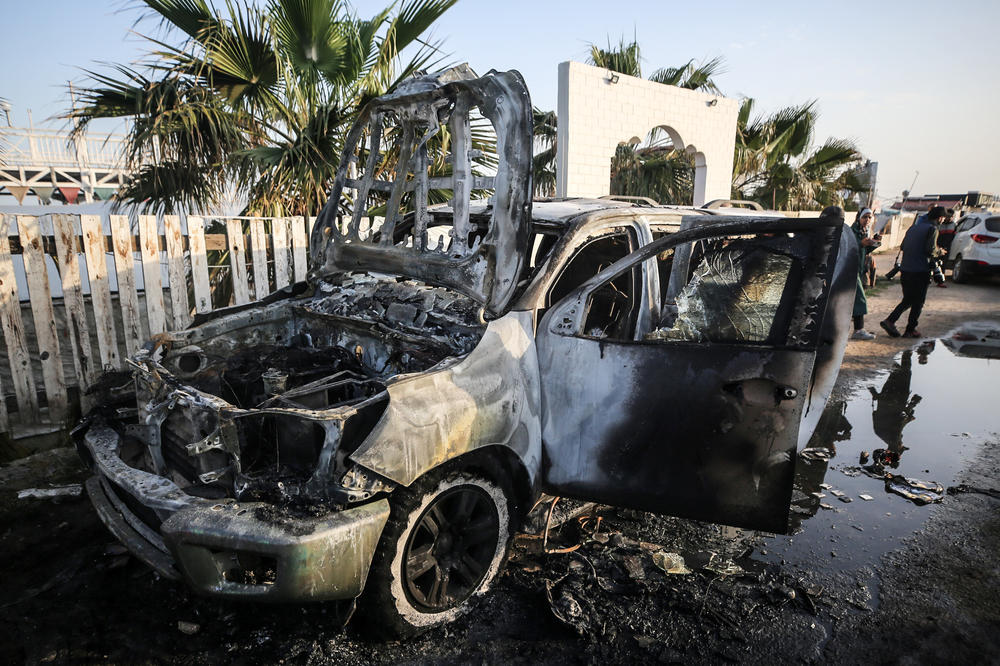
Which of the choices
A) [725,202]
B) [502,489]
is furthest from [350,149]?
[725,202]

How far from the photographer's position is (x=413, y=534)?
2262mm

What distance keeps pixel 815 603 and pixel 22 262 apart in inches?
235

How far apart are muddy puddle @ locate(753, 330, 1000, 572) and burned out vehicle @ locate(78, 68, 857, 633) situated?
621 mm

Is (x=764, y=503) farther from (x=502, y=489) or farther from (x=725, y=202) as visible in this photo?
(x=725, y=202)

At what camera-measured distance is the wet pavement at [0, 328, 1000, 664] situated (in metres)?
2.30

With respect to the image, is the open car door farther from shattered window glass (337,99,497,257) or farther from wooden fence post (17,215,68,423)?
wooden fence post (17,215,68,423)

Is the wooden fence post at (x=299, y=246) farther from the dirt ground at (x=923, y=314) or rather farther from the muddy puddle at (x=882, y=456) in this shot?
the dirt ground at (x=923, y=314)

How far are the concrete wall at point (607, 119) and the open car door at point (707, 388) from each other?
6.48 m

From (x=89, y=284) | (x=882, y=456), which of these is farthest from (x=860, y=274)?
(x=89, y=284)

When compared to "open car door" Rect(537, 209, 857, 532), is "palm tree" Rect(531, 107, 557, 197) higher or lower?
higher

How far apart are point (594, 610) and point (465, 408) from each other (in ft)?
3.67

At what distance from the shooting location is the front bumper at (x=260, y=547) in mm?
1942

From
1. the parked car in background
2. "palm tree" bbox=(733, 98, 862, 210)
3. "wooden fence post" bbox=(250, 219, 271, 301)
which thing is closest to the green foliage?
"palm tree" bbox=(733, 98, 862, 210)

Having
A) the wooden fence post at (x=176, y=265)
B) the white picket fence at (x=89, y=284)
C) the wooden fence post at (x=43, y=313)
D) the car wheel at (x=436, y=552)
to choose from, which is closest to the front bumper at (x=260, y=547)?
the car wheel at (x=436, y=552)
